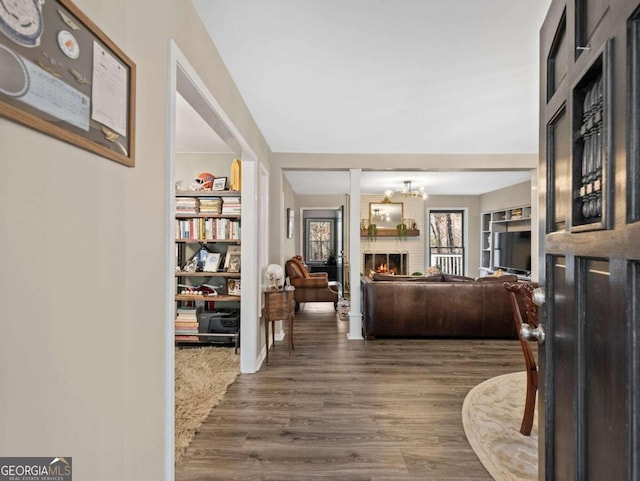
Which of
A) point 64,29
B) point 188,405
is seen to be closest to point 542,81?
point 64,29

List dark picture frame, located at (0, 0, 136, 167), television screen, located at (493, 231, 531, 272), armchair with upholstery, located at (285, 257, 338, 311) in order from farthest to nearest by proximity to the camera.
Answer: television screen, located at (493, 231, 531, 272), armchair with upholstery, located at (285, 257, 338, 311), dark picture frame, located at (0, 0, 136, 167)

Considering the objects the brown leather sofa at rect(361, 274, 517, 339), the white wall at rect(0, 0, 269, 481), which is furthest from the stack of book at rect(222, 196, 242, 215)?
the white wall at rect(0, 0, 269, 481)

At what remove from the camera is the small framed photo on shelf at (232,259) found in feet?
13.6

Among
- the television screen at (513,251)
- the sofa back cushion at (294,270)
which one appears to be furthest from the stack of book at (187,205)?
the television screen at (513,251)

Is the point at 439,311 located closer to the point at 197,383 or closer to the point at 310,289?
the point at 310,289

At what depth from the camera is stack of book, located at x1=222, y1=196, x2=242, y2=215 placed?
4.10 m

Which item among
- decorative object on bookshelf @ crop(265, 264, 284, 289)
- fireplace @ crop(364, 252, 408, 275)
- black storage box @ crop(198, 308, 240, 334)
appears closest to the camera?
decorative object on bookshelf @ crop(265, 264, 284, 289)

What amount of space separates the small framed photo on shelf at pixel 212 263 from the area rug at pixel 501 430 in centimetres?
301

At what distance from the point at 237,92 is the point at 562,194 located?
239cm

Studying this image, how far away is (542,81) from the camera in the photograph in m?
1.33

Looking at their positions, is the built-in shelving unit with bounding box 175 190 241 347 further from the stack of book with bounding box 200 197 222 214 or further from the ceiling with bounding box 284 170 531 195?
the ceiling with bounding box 284 170 531 195

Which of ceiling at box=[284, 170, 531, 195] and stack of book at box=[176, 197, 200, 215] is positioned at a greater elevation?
ceiling at box=[284, 170, 531, 195]

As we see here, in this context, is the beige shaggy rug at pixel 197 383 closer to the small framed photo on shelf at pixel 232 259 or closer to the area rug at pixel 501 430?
the small framed photo on shelf at pixel 232 259

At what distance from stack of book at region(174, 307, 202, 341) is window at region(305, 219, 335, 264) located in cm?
491
